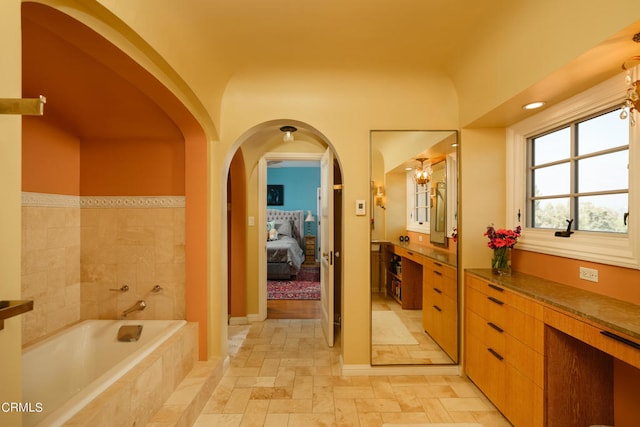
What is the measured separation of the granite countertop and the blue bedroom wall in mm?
6261

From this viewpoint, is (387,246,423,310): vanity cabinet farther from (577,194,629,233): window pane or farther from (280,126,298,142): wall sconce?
(280,126,298,142): wall sconce

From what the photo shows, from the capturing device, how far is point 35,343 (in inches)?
76.8

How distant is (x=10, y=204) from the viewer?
0.83 metres

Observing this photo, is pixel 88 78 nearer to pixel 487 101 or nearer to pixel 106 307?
pixel 106 307

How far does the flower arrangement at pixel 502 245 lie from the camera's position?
6.98 ft

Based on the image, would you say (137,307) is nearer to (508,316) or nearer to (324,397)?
(324,397)

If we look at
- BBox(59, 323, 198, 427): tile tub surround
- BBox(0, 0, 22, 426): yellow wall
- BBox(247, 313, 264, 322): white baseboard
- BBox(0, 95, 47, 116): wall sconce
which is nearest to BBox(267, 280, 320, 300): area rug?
BBox(247, 313, 264, 322): white baseboard

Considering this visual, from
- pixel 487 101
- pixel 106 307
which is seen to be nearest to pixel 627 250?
pixel 487 101

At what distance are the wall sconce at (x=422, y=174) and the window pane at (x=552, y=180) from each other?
2.55 feet

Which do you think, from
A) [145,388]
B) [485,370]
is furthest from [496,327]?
[145,388]

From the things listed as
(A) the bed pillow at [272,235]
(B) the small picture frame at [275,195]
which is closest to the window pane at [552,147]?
(A) the bed pillow at [272,235]

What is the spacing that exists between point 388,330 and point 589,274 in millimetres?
1521

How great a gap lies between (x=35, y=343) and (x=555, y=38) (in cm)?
361

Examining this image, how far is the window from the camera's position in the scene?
64.2 inches
